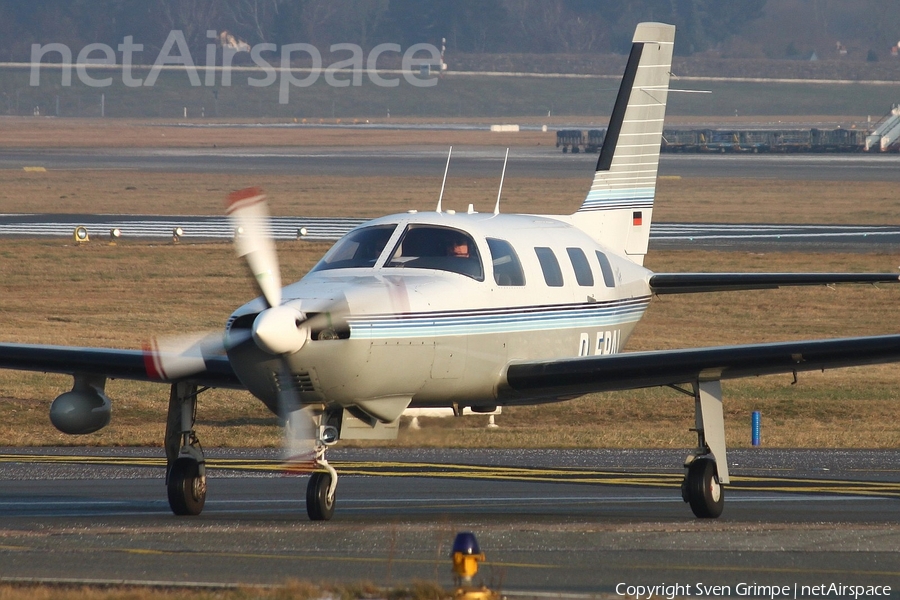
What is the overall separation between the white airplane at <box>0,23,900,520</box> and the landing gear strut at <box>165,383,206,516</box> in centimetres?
2

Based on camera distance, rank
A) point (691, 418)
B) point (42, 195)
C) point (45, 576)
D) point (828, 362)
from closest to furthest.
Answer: point (45, 576) < point (828, 362) < point (691, 418) < point (42, 195)

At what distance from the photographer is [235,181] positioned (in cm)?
8262

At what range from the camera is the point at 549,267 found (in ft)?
51.7

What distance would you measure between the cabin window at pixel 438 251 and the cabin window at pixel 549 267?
1.28m

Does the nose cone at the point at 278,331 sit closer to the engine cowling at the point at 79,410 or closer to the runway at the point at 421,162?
the engine cowling at the point at 79,410

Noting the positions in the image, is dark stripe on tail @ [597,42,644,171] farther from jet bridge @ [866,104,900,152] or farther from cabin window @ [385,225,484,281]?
jet bridge @ [866,104,900,152]

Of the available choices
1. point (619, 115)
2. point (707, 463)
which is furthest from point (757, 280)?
point (619, 115)

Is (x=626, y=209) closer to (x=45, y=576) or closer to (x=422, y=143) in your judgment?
(x=45, y=576)

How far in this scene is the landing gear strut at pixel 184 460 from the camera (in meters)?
14.5

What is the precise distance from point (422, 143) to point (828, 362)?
11416 cm

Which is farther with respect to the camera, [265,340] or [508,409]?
[508,409]

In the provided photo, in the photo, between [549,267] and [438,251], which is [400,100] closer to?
[549,267]

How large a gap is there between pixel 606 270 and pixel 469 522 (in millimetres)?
4353

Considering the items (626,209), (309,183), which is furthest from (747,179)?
(626,209)
